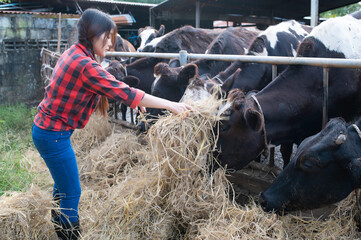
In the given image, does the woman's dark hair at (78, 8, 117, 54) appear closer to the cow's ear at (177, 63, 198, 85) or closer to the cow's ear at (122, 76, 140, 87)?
the cow's ear at (177, 63, 198, 85)

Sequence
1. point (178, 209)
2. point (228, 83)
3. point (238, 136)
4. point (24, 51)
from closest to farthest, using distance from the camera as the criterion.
A: point (178, 209) < point (238, 136) < point (228, 83) < point (24, 51)

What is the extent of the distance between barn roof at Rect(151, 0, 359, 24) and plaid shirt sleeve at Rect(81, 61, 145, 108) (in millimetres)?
9982

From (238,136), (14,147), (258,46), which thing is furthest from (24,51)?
(238,136)

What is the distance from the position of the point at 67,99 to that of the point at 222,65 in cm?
311

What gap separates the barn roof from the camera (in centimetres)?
1223

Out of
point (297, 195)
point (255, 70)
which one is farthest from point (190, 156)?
point (255, 70)

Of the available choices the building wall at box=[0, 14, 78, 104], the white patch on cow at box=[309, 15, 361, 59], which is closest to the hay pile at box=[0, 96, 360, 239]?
the white patch on cow at box=[309, 15, 361, 59]

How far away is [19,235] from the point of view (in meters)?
2.54

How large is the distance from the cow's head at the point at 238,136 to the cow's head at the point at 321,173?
60 centimetres

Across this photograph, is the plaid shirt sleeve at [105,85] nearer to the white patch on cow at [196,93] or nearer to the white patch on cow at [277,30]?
the white patch on cow at [196,93]

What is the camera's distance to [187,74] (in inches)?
165

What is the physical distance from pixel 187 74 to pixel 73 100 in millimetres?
2017

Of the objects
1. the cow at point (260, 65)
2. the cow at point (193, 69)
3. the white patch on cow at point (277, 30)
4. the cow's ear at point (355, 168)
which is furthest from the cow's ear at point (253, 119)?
the white patch on cow at point (277, 30)

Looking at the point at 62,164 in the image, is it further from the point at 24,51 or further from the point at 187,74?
the point at 24,51
